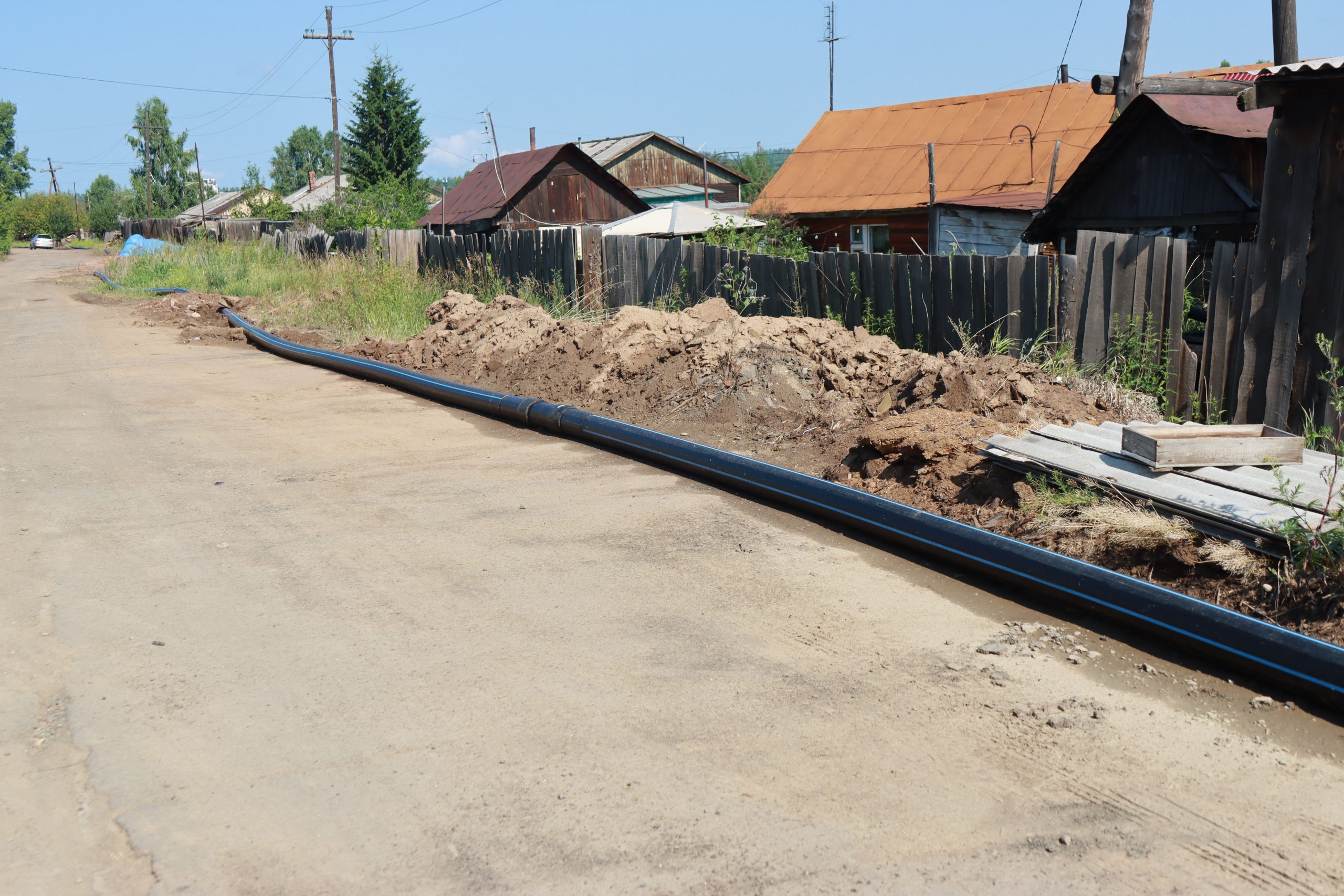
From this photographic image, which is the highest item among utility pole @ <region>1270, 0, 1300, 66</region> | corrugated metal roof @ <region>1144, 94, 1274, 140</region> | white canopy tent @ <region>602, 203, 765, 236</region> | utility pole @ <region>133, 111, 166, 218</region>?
utility pole @ <region>133, 111, 166, 218</region>

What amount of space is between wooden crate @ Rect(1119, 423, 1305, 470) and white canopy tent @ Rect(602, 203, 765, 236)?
13.5 meters

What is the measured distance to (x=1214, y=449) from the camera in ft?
15.9

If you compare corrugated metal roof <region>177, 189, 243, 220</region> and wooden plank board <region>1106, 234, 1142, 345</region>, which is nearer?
wooden plank board <region>1106, 234, 1142, 345</region>

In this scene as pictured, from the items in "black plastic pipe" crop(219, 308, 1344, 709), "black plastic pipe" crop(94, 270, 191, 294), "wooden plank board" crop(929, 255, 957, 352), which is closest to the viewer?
"black plastic pipe" crop(219, 308, 1344, 709)

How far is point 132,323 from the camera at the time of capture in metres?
17.9

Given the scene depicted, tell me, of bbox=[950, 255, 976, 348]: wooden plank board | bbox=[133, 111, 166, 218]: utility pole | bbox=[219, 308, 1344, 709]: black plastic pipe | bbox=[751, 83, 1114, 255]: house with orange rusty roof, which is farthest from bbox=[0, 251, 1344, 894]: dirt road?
bbox=[133, 111, 166, 218]: utility pole

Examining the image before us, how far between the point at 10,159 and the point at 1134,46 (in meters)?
132

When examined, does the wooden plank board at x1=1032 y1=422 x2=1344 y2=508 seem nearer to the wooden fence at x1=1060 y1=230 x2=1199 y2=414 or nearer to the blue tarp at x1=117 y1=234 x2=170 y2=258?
the wooden fence at x1=1060 y1=230 x2=1199 y2=414

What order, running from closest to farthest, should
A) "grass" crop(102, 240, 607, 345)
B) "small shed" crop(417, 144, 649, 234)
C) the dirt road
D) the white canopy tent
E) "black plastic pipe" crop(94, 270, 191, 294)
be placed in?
the dirt road < "grass" crop(102, 240, 607, 345) < the white canopy tent < "black plastic pipe" crop(94, 270, 191, 294) < "small shed" crop(417, 144, 649, 234)

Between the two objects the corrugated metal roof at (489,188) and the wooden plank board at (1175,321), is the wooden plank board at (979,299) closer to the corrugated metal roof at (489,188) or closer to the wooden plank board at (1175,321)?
the wooden plank board at (1175,321)

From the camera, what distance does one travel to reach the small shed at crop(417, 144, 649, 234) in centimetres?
3450

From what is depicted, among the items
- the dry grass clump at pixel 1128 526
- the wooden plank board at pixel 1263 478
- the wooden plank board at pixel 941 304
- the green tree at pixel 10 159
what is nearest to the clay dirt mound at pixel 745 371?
the wooden plank board at pixel 941 304

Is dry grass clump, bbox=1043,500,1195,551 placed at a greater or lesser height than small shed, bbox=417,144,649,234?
lesser

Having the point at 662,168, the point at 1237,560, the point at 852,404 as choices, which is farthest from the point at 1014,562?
the point at 662,168
